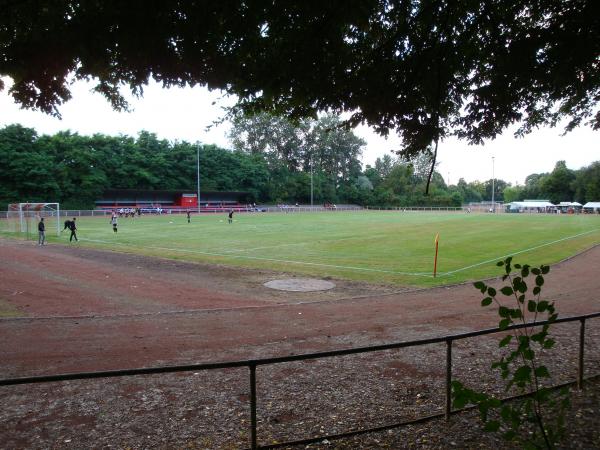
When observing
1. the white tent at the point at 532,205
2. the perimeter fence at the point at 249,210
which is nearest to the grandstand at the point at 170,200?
the perimeter fence at the point at 249,210

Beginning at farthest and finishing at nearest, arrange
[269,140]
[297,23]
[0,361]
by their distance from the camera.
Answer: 1. [269,140]
2. [0,361]
3. [297,23]

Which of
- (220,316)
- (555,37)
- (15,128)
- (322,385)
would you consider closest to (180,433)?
(322,385)

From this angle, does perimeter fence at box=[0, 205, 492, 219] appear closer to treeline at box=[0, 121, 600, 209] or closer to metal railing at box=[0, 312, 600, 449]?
treeline at box=[0, 121, 600, 209]

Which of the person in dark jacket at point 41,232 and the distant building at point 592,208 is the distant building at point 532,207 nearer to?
the distant building at point 592,208

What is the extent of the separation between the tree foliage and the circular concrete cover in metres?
8.92

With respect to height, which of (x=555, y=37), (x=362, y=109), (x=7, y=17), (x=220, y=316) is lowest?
(x=220, y=316)

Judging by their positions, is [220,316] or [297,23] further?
[220,316]

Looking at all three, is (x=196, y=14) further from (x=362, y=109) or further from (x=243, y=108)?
(x=362, y=109)

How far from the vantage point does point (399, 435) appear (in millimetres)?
5066

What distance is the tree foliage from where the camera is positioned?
15.9ft

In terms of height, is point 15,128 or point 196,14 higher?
point 15,128

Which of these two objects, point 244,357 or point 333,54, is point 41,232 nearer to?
point 244,357

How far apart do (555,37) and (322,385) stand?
235 inches

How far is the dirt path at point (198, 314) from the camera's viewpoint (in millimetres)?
8625
